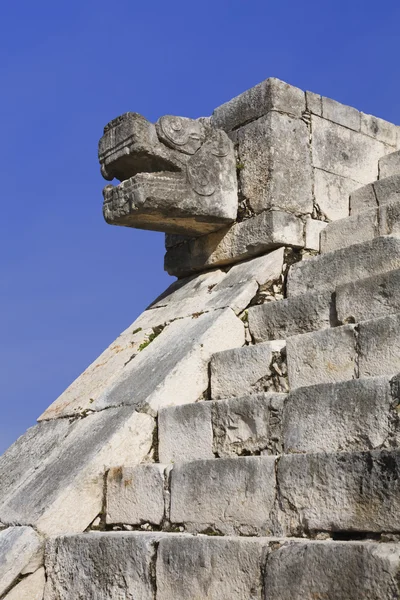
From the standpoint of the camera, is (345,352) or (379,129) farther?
(379,129)

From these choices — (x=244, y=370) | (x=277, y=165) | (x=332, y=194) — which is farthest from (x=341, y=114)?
(x=244, y=370)

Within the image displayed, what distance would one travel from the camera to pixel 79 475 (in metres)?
5.59

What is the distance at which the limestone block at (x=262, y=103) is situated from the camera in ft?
23.8

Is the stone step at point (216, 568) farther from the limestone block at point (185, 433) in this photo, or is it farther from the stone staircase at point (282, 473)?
the limestone block at point (185, 433)

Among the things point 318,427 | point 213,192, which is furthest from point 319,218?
point 318,427

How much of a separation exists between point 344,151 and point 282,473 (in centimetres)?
386

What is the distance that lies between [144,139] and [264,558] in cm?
368

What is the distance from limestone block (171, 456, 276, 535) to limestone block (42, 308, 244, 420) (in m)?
0.85

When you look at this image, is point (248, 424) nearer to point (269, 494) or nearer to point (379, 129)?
point (269, 494)

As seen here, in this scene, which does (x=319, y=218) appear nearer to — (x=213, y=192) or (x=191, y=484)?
(x=213, y=192)

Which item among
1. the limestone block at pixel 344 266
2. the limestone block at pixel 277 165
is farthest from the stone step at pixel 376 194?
the limestone block at pixel 344 266

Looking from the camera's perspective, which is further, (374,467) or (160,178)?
(160,178)

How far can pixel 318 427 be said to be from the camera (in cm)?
470

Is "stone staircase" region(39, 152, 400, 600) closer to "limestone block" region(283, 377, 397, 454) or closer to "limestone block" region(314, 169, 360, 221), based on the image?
"limestone block" region(283, 377, 397, 454)
